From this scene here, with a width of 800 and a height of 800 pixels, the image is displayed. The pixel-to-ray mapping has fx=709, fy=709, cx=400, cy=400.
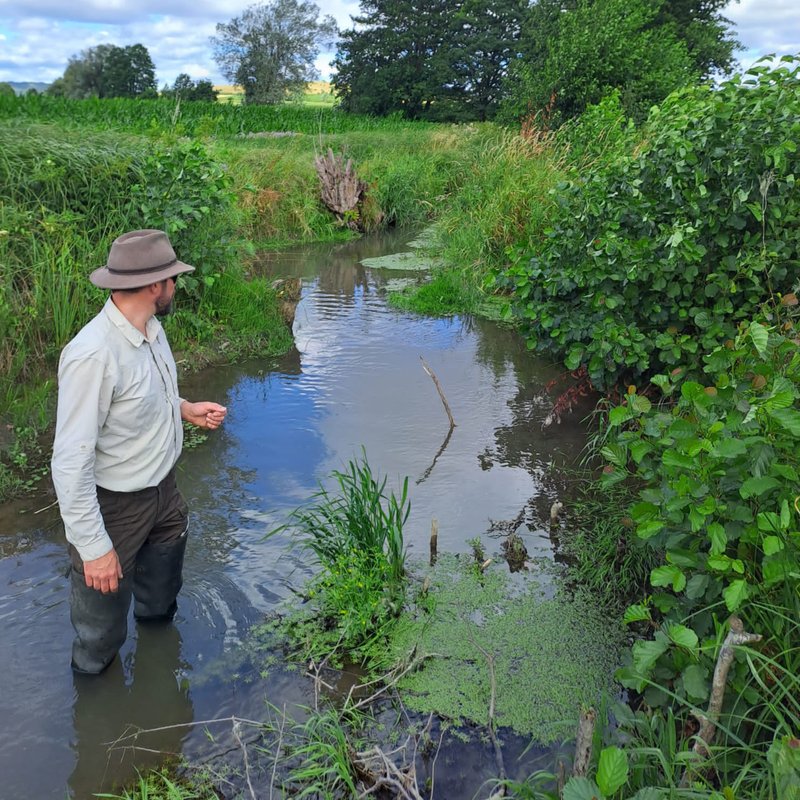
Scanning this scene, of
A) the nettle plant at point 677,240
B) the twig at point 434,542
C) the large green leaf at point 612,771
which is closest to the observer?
the large green leaf at point 612,771

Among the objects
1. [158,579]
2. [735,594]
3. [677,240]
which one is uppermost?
[677,240]

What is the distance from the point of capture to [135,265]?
2.96m

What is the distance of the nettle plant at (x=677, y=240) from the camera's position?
4812 millimetres

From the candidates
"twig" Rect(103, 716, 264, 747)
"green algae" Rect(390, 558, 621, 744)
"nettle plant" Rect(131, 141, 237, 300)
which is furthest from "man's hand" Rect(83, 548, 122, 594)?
"nettle plant" Rect(131, 141, 237, 300)

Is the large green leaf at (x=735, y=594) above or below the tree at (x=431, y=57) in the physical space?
below

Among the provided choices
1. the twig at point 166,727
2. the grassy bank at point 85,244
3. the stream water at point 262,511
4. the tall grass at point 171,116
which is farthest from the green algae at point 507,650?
the tall grass at point 171,116

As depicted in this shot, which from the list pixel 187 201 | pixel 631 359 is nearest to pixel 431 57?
Result: pixel 187 201

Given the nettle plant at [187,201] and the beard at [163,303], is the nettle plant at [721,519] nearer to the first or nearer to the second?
the beard at [163,303]

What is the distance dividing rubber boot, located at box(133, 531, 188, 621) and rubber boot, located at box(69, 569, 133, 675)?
0.72ft

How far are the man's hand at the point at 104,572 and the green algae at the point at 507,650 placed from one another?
4.59 feet

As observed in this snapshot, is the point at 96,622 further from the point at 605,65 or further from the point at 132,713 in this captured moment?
the point at 605,65

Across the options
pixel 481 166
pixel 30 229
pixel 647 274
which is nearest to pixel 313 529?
pixel 647 274

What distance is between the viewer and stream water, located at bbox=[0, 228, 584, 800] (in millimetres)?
3105

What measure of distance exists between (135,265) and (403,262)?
421 inches
